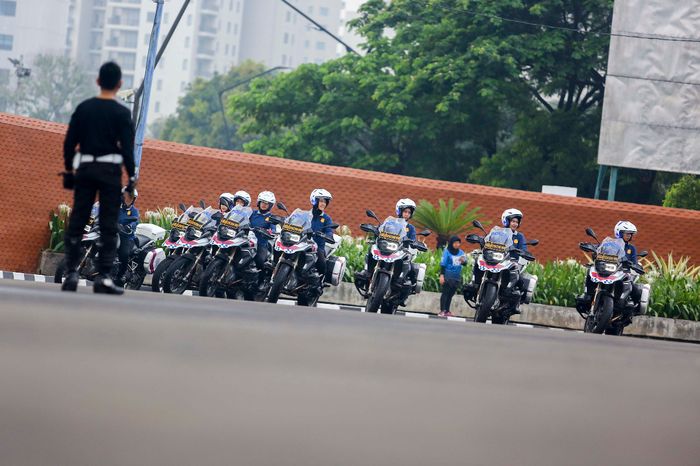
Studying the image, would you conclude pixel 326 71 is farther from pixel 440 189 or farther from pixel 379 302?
pixel 379 302

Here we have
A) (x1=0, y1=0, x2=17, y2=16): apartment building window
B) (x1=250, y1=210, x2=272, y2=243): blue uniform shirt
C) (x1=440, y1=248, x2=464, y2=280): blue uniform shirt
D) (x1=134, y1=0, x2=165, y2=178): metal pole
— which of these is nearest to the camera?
(x1=250, y1=210, x2=272, y2=243): blue uniform shirt

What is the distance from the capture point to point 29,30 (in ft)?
412

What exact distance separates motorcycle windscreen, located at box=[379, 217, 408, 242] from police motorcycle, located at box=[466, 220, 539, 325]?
98cm

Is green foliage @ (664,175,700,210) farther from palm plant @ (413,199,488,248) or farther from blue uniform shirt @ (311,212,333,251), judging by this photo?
blue uniform shirt @ (311,212,333,251)

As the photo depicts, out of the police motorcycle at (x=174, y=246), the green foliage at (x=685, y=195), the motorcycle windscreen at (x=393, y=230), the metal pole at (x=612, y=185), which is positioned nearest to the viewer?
the police motorcycle at (x=174, y=246)

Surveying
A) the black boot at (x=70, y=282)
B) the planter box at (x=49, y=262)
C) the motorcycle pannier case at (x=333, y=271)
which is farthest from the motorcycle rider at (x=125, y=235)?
the black boot at (x=70, y=282)

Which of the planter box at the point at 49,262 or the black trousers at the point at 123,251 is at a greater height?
the black trousers at the point at 123,251

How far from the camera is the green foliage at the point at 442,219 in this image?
26516mm

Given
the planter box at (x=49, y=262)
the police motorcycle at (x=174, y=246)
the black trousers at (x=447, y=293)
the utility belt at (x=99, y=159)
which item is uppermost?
the utility belt at (x=99, y=159)

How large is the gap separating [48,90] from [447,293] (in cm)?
9678

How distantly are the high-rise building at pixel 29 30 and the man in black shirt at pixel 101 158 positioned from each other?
118 meters

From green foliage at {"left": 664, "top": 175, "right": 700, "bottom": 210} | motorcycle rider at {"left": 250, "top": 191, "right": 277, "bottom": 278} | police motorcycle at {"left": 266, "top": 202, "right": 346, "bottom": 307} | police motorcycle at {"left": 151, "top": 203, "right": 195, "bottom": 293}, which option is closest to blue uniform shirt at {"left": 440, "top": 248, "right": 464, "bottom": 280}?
motorcycle rider at {"left": 250, "top": 191, "right": 277, "bottom": 278}

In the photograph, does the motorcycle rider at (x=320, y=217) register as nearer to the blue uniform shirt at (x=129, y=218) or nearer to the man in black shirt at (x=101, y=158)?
the blue uniform shirt at (x=129, y=218)

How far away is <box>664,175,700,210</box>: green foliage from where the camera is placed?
1441 inches
